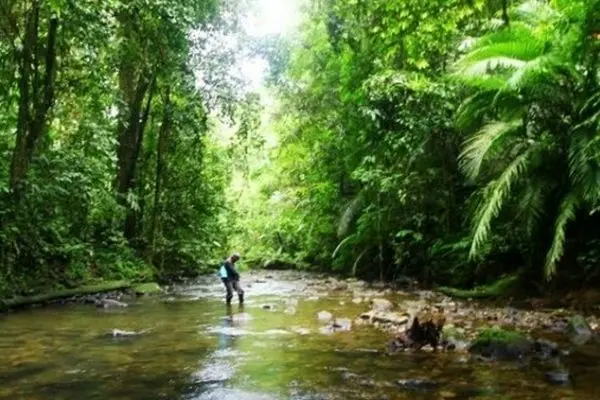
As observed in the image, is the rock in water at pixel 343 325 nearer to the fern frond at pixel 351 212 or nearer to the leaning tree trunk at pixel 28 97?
the leaning tree trunk at pixel 28 97

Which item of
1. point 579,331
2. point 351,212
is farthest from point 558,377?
point 351,212

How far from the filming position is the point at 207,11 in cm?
1717

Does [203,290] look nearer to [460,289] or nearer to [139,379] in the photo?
[460,289]

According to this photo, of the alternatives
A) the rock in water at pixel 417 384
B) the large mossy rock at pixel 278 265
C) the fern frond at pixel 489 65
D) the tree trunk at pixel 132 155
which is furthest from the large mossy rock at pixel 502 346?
the large mossy rock at pixel 278 265

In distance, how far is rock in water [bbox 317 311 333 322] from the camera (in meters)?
10.3

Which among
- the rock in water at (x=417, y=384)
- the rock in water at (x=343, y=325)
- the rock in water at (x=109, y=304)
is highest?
the rock in water at (x=109, y=304)

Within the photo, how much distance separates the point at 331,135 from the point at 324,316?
12.2m

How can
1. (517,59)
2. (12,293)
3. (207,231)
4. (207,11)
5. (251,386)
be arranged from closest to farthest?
(251,386) → (517,59) → (12,293) → (207,11) → (207,231)

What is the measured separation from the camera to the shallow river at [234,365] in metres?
5.62

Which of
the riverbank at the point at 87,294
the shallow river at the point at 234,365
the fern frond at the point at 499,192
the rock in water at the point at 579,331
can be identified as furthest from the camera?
the riverbank at the point at 87,294

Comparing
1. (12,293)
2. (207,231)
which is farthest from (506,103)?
(207,231)

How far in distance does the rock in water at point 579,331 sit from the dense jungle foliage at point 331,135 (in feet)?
5.22

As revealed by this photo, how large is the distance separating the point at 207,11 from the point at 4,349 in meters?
11.6

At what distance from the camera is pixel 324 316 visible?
10.6 metres
